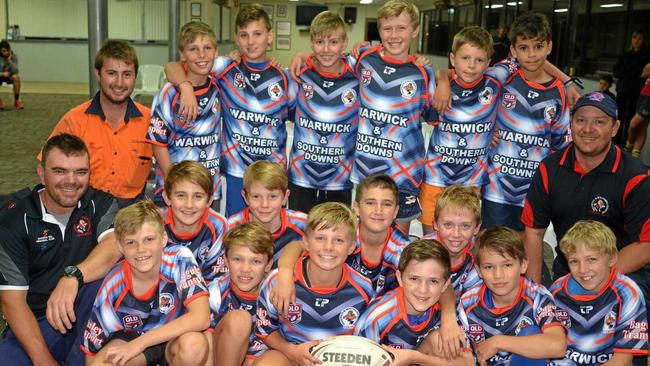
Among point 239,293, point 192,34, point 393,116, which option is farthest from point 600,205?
point 192,34

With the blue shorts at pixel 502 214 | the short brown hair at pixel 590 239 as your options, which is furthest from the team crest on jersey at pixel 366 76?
the short brown hair at pixel 590 239

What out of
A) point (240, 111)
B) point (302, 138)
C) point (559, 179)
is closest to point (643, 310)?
point (559, 179)

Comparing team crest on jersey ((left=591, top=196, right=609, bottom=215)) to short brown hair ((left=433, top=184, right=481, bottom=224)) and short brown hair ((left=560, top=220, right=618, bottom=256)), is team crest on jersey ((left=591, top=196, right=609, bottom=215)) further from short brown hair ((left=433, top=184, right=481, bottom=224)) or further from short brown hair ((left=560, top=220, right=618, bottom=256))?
short brown hair ((left=433, top=184, right=481, bottom=224))

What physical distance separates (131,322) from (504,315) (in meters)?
1.88

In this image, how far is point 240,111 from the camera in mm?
4312

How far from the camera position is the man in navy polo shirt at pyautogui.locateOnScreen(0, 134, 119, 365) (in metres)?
3.12

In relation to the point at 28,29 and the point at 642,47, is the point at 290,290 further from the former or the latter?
the point at 28,29

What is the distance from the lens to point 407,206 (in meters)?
4.22

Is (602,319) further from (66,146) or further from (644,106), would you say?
(644,106)

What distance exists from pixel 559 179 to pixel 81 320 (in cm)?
276

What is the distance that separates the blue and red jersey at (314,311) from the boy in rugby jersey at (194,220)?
0.45 meters

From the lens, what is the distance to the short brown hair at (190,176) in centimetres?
362

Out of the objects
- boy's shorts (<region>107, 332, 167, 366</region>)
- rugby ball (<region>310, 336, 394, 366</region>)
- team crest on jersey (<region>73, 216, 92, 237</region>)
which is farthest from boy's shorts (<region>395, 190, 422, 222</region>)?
team crest on jersey (<region>73, 216, 92, 237</region>)

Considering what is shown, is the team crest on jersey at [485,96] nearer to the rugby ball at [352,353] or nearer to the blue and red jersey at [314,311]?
the blue and red jersey at [314,311]
